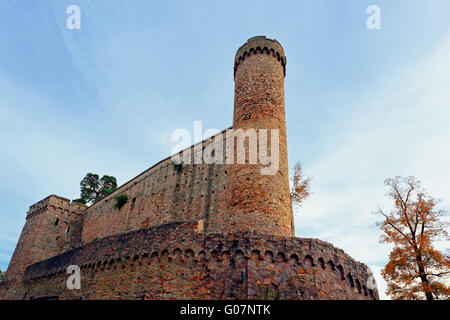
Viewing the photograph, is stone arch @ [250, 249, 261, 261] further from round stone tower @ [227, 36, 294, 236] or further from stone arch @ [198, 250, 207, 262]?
round stone tower @ [227, 36, 294, 236]

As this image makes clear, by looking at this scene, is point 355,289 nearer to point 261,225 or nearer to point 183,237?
point 261,225

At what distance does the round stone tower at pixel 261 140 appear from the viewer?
11.2m

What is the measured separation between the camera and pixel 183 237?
→ 8.85 meters

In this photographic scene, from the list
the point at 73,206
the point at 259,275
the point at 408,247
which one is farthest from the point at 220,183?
the point at 73,206

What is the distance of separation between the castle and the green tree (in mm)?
18355

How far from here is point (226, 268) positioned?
783 cm

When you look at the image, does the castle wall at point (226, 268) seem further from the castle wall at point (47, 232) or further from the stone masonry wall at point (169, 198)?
the castle wall at point (47, 232)

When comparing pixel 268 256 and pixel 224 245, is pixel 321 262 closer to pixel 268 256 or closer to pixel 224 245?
pixel 268 256

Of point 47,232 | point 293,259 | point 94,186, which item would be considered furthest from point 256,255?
point 94,186

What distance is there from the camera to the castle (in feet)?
25.4

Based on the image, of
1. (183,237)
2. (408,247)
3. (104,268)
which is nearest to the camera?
(183,237)

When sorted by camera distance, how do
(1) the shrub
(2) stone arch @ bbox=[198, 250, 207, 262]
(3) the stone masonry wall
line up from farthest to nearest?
1. (1) the shrub
2. (3) the stone masonry wall
3. (2) stone arch @ bbox=[198, 250, 207, 262]

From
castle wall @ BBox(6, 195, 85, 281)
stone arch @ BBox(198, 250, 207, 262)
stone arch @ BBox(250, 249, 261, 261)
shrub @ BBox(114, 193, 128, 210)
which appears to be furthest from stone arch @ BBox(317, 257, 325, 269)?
castle wall @ BBox(6, 195, 85, 281)
